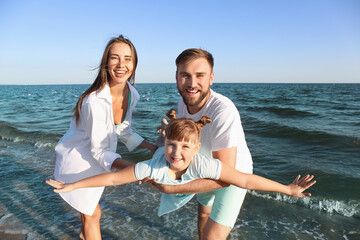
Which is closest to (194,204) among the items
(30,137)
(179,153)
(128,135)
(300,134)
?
(128,135)

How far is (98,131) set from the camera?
99.2 inches

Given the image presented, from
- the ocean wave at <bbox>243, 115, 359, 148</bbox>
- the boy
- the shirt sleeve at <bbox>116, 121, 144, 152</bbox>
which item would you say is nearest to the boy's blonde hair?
the boy

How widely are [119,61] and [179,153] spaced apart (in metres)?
1.40

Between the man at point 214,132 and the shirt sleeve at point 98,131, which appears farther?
the shirt sleeve at point 98,131

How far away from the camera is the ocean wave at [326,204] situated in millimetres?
4738

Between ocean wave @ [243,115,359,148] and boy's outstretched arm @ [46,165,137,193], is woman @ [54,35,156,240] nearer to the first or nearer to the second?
boy's outstretched arm @ [46,165,137,193]

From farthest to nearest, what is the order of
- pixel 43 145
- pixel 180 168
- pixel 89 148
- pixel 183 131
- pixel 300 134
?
1. pixel 300 134
2. pixel 43 145
3. pixel 89 148
4. pixel 180 168
5. pixel 183 131

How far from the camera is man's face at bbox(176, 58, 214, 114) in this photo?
253cm

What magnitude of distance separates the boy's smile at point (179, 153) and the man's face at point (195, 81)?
1.91 feet

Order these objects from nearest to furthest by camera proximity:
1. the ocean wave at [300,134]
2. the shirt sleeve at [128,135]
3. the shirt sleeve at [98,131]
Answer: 1. the shirt sleeve at [98,131]
2. the shirt sleeve at [128,135]
3. the ocean wave at [300,134]

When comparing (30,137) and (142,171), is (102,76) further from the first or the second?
(30,137)

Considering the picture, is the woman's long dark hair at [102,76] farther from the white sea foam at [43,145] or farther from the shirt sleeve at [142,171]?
the white sea foam at [43,145]

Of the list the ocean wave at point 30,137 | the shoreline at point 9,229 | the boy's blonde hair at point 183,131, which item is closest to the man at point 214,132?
the boy's blonde hair at point 183,131

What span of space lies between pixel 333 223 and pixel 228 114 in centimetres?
360
